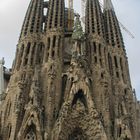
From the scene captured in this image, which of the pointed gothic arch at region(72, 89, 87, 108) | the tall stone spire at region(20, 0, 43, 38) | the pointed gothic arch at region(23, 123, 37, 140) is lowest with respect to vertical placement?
the pointed gothic arch at region(23, 123, 37, 140)

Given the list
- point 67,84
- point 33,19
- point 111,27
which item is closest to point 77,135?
point 67,84

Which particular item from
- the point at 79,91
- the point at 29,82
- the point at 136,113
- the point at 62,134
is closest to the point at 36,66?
the point at 29,82

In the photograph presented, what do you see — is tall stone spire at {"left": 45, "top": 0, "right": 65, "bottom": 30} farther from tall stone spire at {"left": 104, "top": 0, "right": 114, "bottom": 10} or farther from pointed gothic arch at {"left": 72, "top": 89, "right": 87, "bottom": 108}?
pointed gothic arch at {"left": 72, "top": 89, "right": 87, "bottom": 108}

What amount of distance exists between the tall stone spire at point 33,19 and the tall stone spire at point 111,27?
6.95 meters

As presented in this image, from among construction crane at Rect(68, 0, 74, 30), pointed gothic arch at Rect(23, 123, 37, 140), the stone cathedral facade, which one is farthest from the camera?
construction crane at Rect(68, 0, 74, 30)

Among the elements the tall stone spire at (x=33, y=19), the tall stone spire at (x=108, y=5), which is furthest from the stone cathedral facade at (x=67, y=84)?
the tall stone spire at (x=108, y=5)

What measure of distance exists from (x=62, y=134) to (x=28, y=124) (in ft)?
8.75

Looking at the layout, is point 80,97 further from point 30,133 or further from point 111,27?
point 111,27

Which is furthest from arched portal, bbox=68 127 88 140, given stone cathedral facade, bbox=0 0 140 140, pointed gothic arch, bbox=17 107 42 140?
pointed gothic arch, bbox=17 107 42 140

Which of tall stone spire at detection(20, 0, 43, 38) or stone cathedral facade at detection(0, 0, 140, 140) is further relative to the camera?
tall stone spire at detection(20, 0, 43, 38)

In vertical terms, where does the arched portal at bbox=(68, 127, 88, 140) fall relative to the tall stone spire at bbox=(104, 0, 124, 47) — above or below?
below

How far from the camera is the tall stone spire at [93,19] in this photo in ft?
116

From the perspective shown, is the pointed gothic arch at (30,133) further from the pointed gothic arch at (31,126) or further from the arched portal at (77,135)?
the arched portal at (77,135)

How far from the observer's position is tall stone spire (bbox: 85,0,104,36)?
35.3 meters
